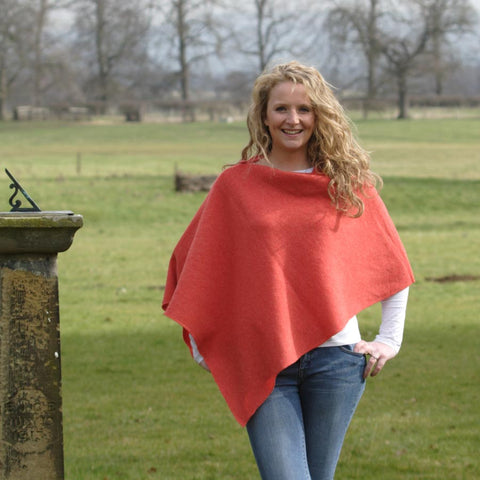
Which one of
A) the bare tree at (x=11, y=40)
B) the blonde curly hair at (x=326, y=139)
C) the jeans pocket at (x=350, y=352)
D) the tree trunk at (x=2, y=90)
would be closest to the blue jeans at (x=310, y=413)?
the jeans pocket at (x=350, y=352)

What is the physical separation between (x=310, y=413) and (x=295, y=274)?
48 cm

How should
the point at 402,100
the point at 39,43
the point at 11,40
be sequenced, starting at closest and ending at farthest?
the point at 11,40 → the point at 402,100 → the point at 39,43

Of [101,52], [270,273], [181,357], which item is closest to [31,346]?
[270,273]

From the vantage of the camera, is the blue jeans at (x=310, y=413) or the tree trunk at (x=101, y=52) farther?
the tree trunk at (x=101, y=52)

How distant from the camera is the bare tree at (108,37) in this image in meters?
70.4

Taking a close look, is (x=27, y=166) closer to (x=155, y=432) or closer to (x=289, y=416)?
(x=155, y=432)

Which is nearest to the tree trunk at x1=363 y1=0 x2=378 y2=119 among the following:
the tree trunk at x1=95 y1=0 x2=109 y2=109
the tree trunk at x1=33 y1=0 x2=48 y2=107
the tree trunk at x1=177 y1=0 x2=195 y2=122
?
the tree trunk at x1=177 y1=0 x2=195 y2=122

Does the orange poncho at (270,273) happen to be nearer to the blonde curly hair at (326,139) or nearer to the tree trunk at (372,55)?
the blonde curly hair at (326,139)

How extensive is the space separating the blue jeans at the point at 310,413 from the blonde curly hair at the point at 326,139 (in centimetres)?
54

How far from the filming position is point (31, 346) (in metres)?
3.29

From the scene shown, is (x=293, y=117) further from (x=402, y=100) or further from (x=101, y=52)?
(x=101, y=52)

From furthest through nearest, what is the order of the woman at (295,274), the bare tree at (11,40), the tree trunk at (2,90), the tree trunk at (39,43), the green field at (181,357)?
the tree trunk at (39,43)
the tree trunk at (2,90)
the bare tree at (11,40)
the green field at (181,357)
the woman at (295,274)

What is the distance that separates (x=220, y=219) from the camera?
11.6 feet

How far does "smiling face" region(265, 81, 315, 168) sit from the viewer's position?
11.5ft
